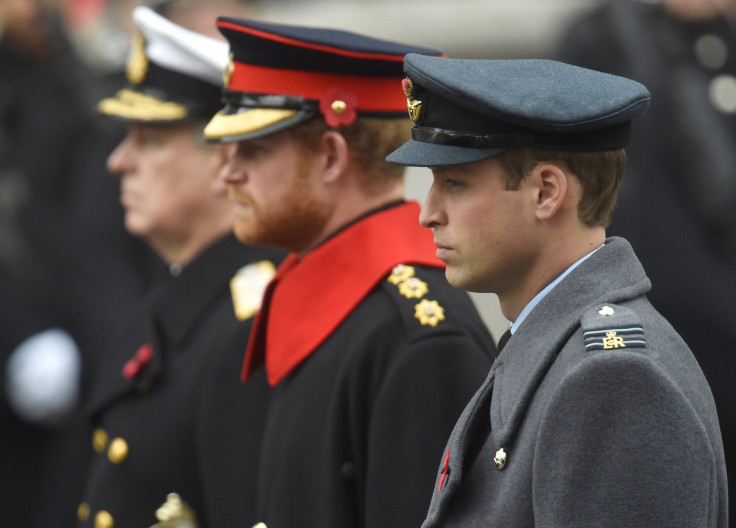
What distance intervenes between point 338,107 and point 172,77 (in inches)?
48.4

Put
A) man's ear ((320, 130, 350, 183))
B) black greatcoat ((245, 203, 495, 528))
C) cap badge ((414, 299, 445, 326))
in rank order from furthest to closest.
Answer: man's ear ((320, 130, 350, 183))
cap badge ((414, 299, 445, 326))
black greatcoat ((245, 203, 495, 528))

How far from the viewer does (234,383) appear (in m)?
4.03

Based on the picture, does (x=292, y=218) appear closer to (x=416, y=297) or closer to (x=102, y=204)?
(x=416, y=297)

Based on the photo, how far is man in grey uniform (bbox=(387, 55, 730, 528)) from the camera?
2.34m

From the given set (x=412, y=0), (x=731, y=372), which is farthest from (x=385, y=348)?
(x=412, y=0)

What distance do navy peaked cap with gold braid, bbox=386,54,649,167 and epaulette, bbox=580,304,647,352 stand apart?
1.04 feet

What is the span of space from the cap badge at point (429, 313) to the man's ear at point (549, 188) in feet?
2.46

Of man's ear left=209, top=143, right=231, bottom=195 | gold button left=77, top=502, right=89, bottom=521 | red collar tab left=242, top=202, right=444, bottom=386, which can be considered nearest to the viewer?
red collar tab left=242, top=202, right=444, bottom=386

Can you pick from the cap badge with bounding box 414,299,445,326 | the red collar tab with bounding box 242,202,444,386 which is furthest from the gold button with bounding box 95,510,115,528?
the cap badge with bounding box 414,299,445,326

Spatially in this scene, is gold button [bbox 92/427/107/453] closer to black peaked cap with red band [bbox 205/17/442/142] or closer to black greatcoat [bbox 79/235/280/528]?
black greatcoat [bbox 79/235/280/528]

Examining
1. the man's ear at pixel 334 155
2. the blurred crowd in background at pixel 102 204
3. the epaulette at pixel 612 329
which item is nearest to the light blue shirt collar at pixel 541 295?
the epaulette at pixel 612 329

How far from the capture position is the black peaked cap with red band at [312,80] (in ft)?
11.9

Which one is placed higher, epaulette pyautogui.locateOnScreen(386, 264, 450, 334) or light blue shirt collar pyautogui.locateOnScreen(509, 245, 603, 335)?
light blue shirt collar pyautogui.locateOnScreen(509, 245, 603, 335)

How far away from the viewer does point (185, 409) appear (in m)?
4.17
